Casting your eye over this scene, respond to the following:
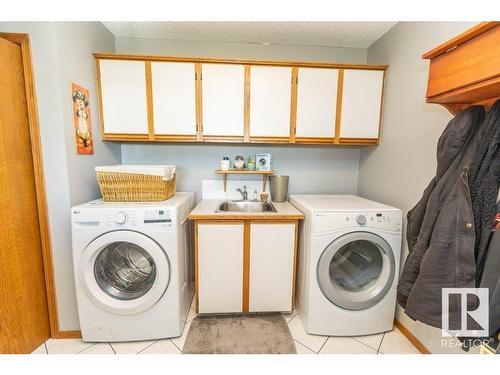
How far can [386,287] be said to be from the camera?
1540mm

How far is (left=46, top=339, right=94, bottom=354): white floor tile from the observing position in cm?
144

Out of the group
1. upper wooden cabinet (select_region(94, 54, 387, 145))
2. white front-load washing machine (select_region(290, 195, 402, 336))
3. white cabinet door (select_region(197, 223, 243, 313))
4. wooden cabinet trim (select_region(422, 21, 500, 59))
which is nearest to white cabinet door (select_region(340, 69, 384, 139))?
upper wooden cabinet (select_region(94, 54, 387, 145))

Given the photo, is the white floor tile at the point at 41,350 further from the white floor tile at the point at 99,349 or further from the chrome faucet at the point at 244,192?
the chrome faucet at the point at 244,192

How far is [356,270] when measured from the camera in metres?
1.66

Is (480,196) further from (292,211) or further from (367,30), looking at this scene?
(367,30)

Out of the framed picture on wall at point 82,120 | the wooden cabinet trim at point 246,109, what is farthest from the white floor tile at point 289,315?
the framed picture on wall at point 82,120

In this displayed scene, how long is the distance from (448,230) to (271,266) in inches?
44.0

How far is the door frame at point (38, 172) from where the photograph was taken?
4.32 feet

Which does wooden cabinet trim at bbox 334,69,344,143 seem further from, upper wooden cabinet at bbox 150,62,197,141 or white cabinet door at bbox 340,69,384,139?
upper wooden cabinet at bbox 150,62,197,141

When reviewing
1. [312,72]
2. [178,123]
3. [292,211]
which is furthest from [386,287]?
[178,123]

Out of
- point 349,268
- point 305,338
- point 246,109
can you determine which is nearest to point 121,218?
point 246,109

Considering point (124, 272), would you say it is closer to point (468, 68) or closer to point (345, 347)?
point (345, 347)

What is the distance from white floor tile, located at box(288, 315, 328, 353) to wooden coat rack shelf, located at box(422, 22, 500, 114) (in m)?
1.67

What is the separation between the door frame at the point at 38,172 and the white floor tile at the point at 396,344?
2.30m
